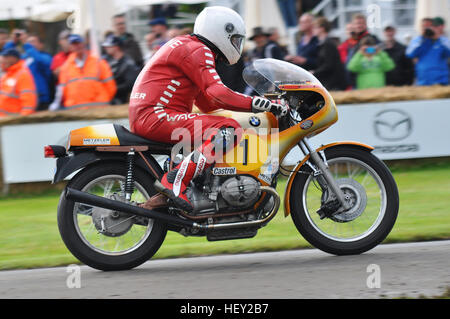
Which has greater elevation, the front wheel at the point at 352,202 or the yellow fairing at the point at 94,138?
the yellow fairing at the point at 94,138

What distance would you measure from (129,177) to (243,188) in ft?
2.87

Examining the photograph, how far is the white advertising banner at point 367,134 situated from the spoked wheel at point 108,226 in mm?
4367

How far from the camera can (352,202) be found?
554cm

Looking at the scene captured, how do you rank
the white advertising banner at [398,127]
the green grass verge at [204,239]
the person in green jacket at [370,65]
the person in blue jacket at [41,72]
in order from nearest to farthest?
the green grass verge at [204,239]
the white advertising banner at [398,127]
the person in green jacket at [370,65]
the person in blue jacket at [41,72]

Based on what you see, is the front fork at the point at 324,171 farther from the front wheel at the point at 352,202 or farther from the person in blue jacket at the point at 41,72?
the person in blue jacket at the point at 41,72

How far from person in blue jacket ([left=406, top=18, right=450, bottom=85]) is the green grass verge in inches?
62.7

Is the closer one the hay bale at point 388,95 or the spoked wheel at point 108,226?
the spoked wheel at point 108,226

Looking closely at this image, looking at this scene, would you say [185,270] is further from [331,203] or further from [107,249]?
[331,203]

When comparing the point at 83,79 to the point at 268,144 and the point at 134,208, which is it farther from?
the point at 268,144

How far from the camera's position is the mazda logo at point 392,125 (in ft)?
33.0

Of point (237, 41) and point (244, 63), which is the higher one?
point (237, 41)

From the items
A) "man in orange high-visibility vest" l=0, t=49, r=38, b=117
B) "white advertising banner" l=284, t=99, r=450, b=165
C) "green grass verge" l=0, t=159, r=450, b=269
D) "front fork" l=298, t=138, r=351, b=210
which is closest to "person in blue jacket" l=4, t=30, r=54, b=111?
"man in orange high-visibility vest" l=0, t=49, r=38, b=117

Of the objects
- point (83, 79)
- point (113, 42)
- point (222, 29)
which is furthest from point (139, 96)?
point (113, 42)

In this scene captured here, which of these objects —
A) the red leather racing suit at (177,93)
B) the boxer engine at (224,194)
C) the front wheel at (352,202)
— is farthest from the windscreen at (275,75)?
the boxer engine at (224,194)
